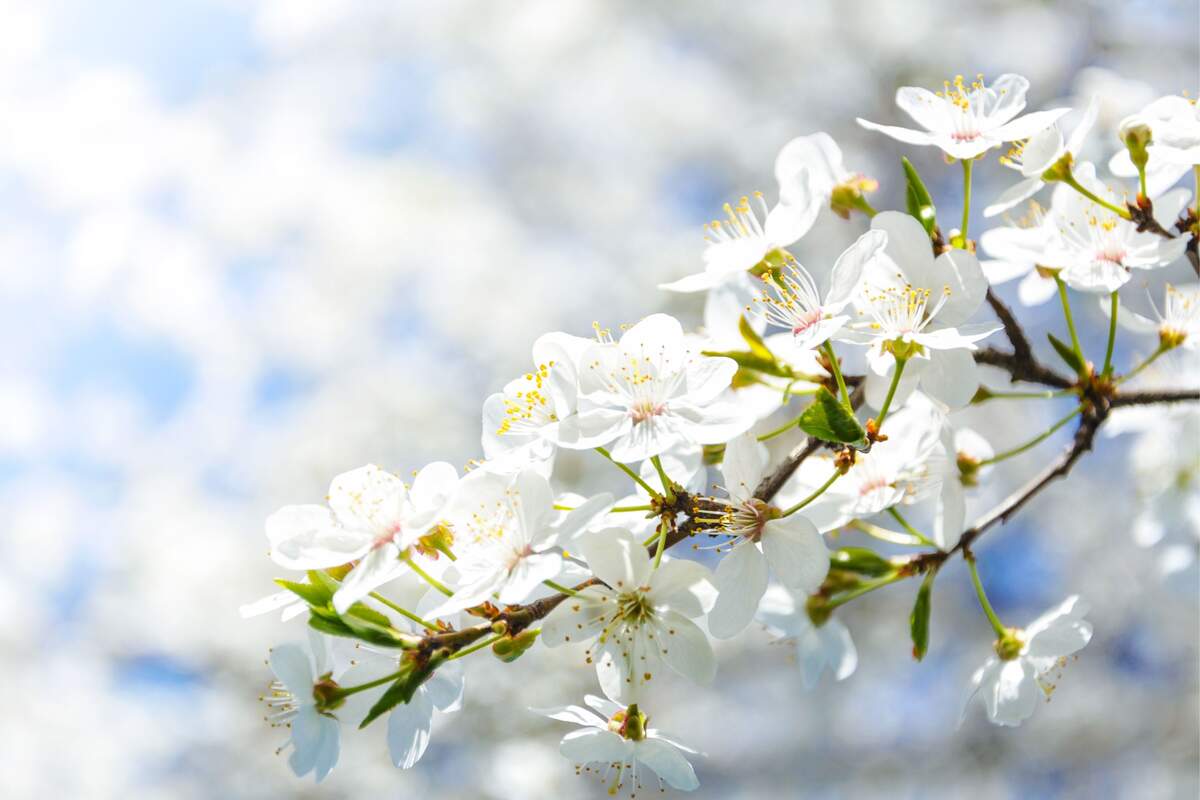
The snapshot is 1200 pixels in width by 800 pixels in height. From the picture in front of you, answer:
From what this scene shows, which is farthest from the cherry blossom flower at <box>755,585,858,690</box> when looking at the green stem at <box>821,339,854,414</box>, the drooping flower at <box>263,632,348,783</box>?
the drooping flower at <box>263,632,348,783</box>

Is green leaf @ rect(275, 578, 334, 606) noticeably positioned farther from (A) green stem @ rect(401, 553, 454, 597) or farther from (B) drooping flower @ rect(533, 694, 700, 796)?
(B) drooping flower @ rect(533, 694, 700, 796)

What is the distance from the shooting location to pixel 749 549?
79 cm

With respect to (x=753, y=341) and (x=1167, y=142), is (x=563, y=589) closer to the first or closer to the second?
(x=753, y=341)

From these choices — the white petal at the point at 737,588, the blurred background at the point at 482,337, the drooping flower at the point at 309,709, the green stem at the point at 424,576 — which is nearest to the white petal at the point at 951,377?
the white petal at the point at 737,588

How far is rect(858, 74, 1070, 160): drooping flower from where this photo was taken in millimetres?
882

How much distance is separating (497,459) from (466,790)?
3211 mm

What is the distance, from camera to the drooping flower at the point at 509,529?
71 cm

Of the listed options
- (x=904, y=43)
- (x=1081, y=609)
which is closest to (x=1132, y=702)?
(x=904, y=43)

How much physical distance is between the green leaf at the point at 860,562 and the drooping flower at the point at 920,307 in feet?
0.63

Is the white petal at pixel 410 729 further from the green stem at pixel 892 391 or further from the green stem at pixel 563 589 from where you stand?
the green stem at pixel 892 391

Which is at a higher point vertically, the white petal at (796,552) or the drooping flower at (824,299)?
the drooping flower at (824,299)

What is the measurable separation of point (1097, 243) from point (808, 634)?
525mm

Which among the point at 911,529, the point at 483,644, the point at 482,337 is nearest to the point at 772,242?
the point at 911,529

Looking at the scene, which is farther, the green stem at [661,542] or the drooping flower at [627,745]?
the drooping flower at [627,745]
